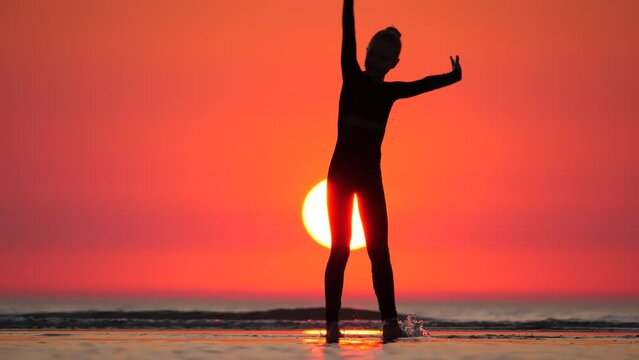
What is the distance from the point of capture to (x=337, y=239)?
1084cm

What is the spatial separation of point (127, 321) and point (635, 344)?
1824cm

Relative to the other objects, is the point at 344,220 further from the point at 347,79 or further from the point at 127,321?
the point at 127,321

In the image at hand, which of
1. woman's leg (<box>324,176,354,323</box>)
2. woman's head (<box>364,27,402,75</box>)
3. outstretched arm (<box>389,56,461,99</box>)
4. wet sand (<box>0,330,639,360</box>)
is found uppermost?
woman's head (<box>364,27,402,75</box>)

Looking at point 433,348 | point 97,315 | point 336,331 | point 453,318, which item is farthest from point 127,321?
point 433,348

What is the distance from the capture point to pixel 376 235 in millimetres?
10828

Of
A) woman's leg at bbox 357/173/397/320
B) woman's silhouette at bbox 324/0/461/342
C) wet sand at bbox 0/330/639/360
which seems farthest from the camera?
woman's leg at bbox 357/173/397/320

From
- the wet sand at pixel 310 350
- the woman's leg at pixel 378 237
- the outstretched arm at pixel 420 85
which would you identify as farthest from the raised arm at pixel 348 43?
the wet sand at pixel 310 350

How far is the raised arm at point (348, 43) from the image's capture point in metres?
10.4

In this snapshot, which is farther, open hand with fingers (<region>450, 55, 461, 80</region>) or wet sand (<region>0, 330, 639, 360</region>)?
open hand with fingers (<region>450, 55, 461, 80</region>)

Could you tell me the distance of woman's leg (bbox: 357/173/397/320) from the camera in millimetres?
Answer: 10711

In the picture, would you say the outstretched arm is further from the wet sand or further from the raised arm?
the wet sand

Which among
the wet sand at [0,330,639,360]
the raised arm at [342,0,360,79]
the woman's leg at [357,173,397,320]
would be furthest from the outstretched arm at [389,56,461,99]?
the wet sand at [0,330,639,360]

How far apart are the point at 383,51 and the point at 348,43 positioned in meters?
0.43

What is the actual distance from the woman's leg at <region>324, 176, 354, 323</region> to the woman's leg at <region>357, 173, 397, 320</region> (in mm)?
164
